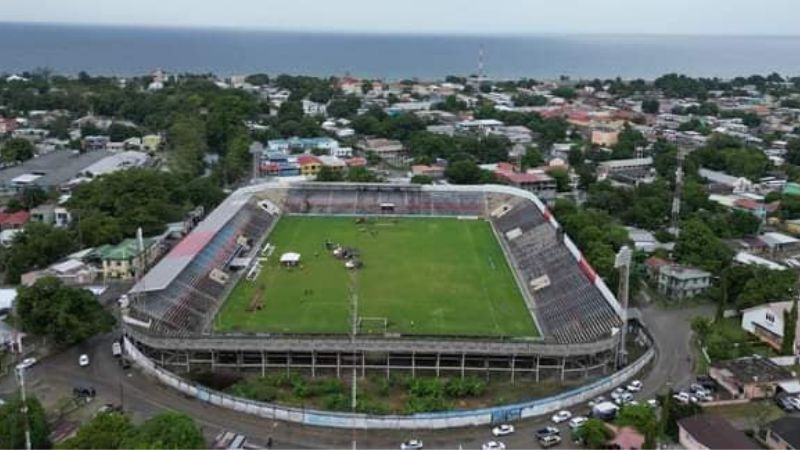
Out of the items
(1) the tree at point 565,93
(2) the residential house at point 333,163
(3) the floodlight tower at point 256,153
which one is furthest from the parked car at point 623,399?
(1) the tree at point 565,93

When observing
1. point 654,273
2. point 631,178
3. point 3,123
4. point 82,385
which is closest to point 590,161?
point 631,178

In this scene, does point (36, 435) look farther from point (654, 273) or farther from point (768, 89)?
point (768, 89)

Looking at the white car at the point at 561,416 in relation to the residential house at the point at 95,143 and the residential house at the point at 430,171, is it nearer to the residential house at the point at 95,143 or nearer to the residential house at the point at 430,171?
the residential house at the point at 430,171

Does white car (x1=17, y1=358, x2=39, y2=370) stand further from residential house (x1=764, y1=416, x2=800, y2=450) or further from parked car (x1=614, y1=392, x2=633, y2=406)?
residential house (x1=764, y1=416, x2=800, y2=450)

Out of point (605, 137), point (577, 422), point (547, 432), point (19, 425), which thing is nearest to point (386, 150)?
point (605, 137)

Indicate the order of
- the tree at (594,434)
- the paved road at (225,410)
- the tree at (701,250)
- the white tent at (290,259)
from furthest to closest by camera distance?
the white tent at (290,259) → the tree at (701,250) → the paved road at (225,410) → the tree at (594,434)

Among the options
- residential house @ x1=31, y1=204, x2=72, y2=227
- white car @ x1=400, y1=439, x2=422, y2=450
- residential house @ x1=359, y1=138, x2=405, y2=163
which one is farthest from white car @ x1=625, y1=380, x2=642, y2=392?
residential house @ x1=359, y1=138, x2=405, y2=163
